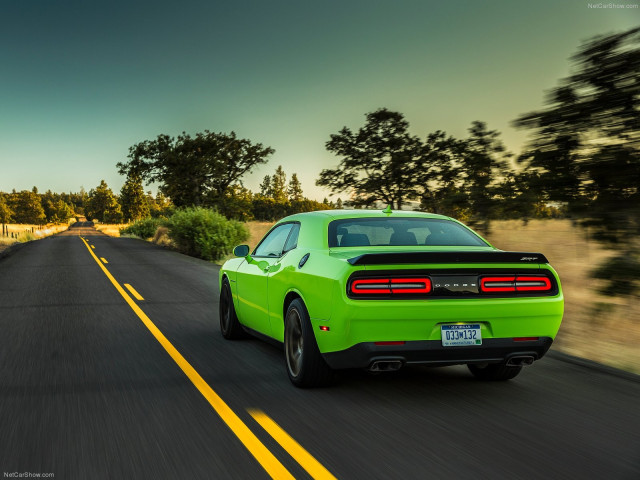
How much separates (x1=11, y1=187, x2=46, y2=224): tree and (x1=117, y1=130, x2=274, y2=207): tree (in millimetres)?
107099

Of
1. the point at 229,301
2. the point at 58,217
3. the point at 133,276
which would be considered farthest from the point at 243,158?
the point at 58,217

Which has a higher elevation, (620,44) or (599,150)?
(620,44)

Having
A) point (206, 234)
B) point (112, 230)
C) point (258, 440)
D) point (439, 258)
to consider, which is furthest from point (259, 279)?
point (112, 230)

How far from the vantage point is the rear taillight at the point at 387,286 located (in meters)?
4.80

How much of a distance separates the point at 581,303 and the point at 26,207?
151571mm

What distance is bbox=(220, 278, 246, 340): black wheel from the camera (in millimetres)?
7688

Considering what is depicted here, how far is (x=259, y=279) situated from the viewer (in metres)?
6.68

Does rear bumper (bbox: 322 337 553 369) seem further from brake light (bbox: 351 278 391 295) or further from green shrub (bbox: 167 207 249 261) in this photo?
green shrub (bbox: 167 207 249 261)

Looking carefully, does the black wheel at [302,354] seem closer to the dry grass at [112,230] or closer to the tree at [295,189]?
the dry grass at [112,230]

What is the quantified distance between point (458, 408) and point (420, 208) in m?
10.0

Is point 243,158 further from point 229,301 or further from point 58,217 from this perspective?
point 58,217

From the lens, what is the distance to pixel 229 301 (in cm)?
790

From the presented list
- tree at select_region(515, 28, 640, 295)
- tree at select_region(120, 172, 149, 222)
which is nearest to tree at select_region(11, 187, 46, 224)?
tree at select_region(120, 172, 149, 222)

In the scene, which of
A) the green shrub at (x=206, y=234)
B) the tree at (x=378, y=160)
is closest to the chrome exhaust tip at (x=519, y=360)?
the tree at (x=378, y=160)
